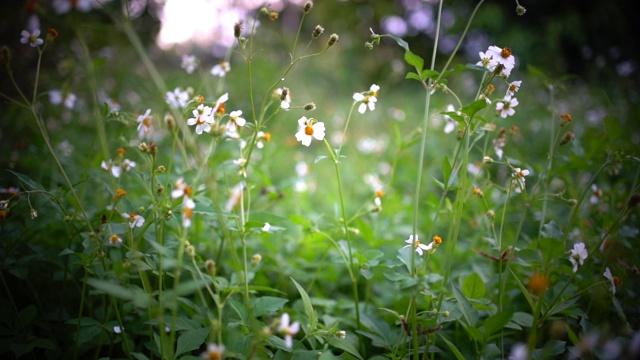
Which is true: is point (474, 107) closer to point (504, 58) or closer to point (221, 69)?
point (504, 58)

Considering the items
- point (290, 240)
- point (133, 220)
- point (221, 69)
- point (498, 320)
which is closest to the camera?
point (498, 320)

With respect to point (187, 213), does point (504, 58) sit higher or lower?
higher

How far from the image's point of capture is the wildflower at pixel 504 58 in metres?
1.28

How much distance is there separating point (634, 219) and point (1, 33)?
5.49 meters

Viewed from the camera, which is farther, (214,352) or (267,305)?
(267,305)

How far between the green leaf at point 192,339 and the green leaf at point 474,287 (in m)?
1.00

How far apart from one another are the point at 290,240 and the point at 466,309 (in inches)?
45.9

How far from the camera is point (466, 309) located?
4.10 feet

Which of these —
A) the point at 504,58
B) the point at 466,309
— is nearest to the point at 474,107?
the point at 504,58

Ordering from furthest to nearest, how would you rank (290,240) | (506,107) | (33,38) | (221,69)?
1. (290,240)
2. (221,69)
3. (506,107)
4. (33,38)

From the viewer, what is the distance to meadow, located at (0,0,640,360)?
1182 millimetres

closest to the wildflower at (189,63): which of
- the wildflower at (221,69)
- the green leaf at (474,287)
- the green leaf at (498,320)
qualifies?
the wildflower at (221,69)

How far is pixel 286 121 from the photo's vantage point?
207 inches

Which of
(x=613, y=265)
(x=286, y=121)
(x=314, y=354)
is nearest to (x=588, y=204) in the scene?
(x=613, y=265)
